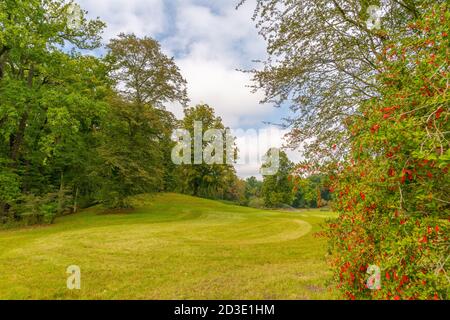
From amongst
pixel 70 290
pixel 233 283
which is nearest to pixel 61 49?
pixel 70 290

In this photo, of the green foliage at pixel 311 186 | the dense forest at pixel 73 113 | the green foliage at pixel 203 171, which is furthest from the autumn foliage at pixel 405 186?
the green foliage at pixel 203 171

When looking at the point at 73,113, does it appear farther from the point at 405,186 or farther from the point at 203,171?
the point at 203,171

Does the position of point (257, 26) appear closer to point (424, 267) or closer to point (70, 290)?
point (424, 267)

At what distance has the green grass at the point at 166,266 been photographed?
5742mm

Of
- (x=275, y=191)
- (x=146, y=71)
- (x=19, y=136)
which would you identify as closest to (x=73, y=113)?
(x=19, y=136)

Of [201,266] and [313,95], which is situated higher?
[313,95]

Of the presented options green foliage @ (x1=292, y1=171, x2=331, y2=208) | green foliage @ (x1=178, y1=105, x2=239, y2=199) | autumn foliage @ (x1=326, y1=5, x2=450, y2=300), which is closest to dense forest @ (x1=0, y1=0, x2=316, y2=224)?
green foliage @ (x1=178, y1=105, x2=239, y2=199)

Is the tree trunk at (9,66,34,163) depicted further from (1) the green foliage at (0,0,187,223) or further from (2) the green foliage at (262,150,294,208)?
Answer: (2) the green foliage at (262,150,294,208)

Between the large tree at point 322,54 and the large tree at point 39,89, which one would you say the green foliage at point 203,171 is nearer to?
the large tree at point 39,89

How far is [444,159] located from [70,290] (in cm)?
684

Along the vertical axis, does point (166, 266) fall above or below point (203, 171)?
below

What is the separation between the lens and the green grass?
5742mm

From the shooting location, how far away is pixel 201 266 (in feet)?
25.4

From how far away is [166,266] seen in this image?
25.3 feet
